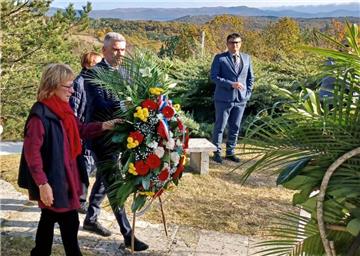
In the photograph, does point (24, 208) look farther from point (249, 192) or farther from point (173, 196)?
point (249, 192)

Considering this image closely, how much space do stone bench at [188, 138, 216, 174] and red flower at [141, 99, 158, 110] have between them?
8.37 ft

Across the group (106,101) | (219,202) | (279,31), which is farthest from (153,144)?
(279,31)

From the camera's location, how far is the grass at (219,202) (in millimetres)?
4805

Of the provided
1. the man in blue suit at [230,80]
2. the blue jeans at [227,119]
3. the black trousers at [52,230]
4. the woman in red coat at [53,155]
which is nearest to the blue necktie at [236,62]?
the man in blue suit at [230,80]

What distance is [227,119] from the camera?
272 inches

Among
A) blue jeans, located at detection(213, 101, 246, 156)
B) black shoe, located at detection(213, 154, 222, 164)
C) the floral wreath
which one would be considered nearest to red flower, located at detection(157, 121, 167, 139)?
the floral wreath

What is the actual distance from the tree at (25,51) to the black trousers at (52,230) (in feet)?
Answer: 30.5

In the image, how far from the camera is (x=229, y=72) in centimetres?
665

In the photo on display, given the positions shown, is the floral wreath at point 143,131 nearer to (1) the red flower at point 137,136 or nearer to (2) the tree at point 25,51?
(1) the red flower at point 137,136

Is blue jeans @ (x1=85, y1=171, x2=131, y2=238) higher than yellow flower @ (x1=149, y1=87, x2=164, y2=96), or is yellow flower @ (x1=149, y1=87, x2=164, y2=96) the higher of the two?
yellow flower @ (x1=149, y1=87, x2=164, y2=96)

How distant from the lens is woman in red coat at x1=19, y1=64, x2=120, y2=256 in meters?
3.06

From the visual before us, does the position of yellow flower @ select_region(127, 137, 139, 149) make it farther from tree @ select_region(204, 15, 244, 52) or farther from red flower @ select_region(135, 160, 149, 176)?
tree @ select_region(204, 15, 244, 52)

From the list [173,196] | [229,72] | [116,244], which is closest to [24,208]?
[116,244]

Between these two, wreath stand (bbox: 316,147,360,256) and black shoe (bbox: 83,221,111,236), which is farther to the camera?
black shoe (bbox: 83,221,111,236)
